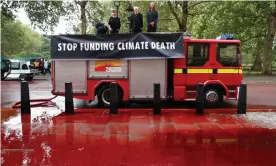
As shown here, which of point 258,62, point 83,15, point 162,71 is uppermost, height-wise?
point 83,15

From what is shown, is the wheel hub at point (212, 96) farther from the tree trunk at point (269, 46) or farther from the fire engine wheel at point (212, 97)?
the tree trunk at point (269, 46)

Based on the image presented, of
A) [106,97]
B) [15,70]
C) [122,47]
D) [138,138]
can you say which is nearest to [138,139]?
[138,138]

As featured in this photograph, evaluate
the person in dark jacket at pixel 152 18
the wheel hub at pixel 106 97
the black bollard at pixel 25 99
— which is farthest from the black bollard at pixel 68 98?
the person in dark jacket at pixel 152 18

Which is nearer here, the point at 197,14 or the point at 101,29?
the point at 101,29

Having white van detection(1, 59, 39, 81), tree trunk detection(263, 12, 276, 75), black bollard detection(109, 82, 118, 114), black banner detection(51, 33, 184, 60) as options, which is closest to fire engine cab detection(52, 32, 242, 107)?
black banner detection(51, 33, 184, 60)

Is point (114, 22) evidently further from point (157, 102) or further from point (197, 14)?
point (197, 14)

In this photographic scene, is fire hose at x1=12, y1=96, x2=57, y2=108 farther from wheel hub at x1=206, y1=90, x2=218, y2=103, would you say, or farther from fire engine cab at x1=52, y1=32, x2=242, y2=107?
wheel hub at x1=206, y1=90, x2=218, y2=103

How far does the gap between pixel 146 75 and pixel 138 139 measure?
449 cm

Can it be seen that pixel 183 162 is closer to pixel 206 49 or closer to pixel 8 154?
pixel 8 154

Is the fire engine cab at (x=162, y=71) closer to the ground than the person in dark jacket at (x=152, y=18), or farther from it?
closer to the ground

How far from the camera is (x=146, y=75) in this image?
38.1ft

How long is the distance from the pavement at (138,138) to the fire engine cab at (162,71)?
33.3 inches

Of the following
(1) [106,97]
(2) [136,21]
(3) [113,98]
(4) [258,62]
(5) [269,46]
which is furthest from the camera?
(4) [258,62]

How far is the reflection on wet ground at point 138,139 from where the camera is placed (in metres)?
5.98
